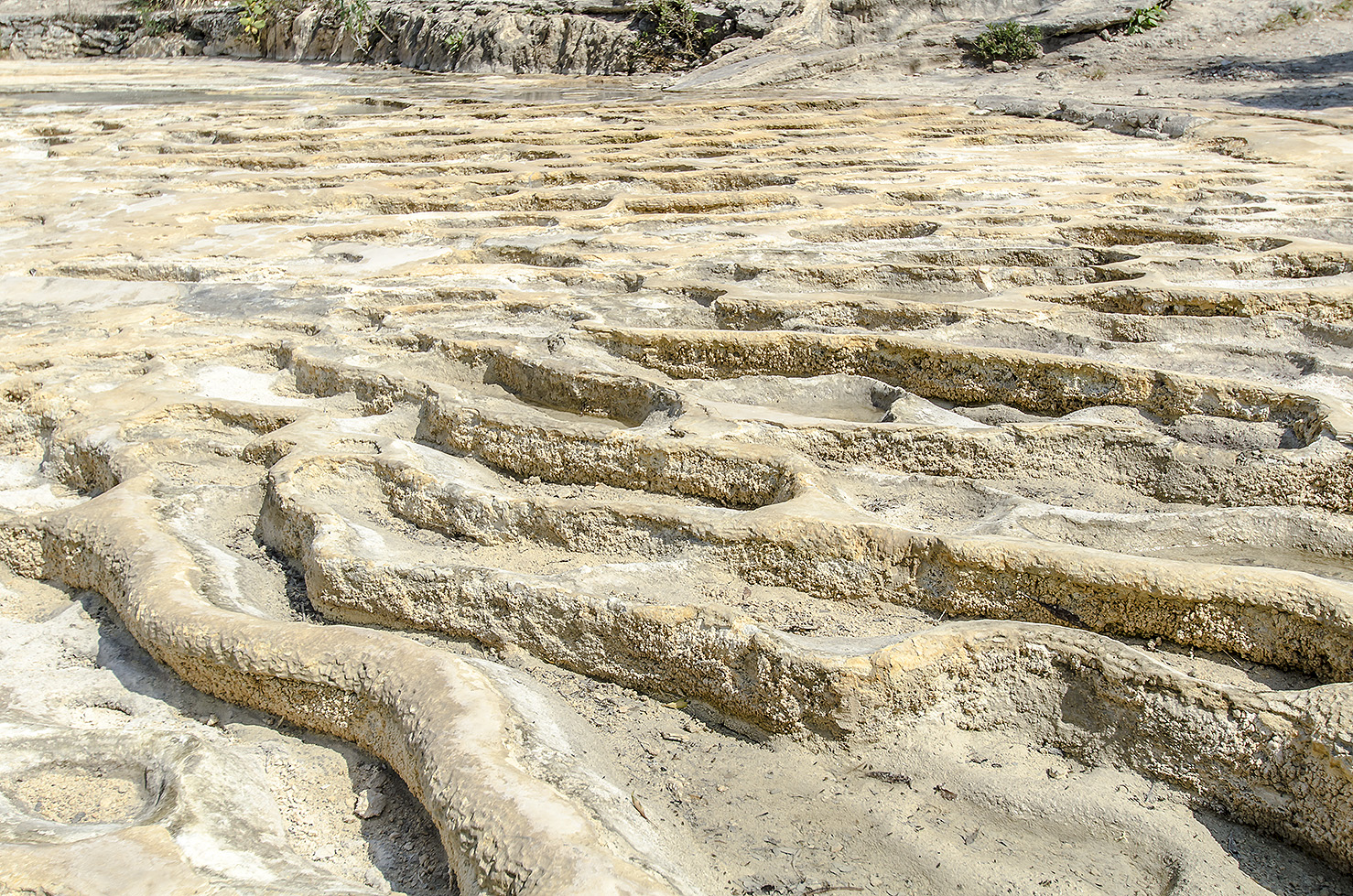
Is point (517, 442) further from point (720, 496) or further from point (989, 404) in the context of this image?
point (989, 404)

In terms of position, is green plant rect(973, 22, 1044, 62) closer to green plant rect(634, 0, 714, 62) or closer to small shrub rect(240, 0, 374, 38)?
green plant rect(634, 0, 714, 62)

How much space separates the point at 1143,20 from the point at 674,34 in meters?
3.77

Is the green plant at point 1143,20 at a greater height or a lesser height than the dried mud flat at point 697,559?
greater

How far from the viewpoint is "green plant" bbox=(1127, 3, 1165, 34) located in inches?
307

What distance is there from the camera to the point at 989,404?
7.53 feet

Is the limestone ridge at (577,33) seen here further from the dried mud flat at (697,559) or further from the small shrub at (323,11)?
the dried mud flat at (697,559)

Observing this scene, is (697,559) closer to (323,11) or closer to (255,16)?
(323,11)

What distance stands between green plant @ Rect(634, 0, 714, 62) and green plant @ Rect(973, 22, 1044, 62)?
95.2 inches

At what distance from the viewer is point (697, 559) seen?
1.65 meters

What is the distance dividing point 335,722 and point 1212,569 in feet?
3.98

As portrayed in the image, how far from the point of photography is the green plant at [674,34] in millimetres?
8969

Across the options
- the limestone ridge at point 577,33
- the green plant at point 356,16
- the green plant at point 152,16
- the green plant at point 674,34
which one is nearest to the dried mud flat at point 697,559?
the limestone ridge at point 577,33

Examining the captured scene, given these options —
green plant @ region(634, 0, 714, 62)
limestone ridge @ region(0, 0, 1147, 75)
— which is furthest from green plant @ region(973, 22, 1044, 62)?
green plant @ region(634, 0, 714, 62)

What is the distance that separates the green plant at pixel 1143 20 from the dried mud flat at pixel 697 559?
5.00 metres
